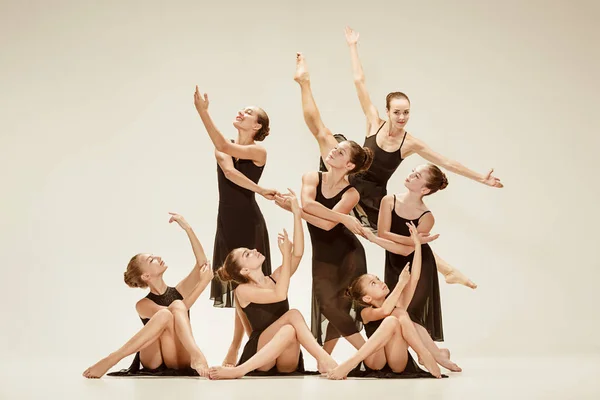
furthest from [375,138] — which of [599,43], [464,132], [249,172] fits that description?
[599,43]

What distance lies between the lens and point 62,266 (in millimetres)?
8797

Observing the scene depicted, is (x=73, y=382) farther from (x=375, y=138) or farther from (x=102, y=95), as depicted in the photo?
(x=102, y=95)

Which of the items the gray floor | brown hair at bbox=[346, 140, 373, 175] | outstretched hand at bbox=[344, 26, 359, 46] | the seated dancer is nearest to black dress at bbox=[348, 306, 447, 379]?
the seated dancer

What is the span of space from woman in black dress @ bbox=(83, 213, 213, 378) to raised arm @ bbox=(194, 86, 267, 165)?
55 centimetres

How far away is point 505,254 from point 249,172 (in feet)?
9.67

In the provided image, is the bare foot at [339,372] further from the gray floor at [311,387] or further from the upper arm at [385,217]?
the upper arm at [385,217]

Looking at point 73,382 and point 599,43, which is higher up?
point 599,43

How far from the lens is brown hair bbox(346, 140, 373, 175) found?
632 centimetres

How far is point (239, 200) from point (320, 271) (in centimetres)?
67

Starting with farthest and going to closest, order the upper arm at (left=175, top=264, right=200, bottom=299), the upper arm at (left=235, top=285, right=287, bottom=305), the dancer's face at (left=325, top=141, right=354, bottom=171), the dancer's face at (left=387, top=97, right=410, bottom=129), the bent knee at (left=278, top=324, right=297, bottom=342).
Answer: the dancer's face at (left=387, top=97, right=410, bottom=129) → the dancer's face at (left=325, top=141, right=354, bottom=171) → the upper arm at (left=175, top=264, right=200, bottom=299) → the upper arm at (left=235, top=285, right=287, bottom=305) → the bent knee at (left=278, top=324, right=297, bottom=342)

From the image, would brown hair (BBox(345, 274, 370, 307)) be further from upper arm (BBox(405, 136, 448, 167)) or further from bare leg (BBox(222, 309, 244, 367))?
upper arm (BBox(405, 136, 448, 167))

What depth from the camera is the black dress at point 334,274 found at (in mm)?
6387

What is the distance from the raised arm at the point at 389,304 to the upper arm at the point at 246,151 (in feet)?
3.95

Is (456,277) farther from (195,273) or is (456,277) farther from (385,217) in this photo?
(195,273)
